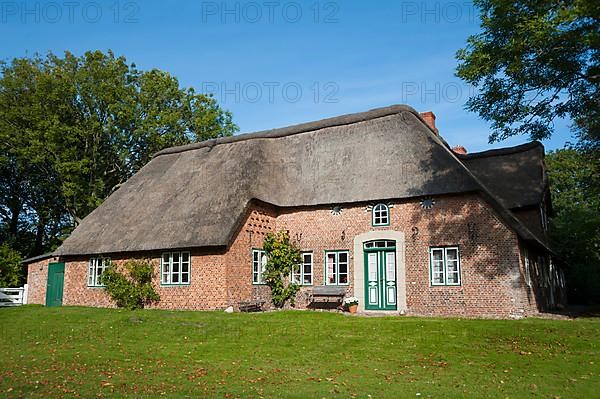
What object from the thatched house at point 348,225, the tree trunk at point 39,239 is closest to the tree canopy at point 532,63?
the thatched house at point 348,225

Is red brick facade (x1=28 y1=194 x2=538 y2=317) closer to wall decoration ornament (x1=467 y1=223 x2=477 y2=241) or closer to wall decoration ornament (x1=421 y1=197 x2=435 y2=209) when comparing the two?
wall decoration ornament (x1=467 y1=223 x2=477 y2=241)

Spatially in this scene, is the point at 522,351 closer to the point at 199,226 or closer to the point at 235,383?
the point at 235,383

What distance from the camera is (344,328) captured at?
1375 cm

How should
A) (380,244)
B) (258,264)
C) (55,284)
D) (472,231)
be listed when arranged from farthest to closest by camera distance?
(55,284)
(258,264)
(380,244)
(472,231)

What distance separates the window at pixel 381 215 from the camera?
1881 centimetres

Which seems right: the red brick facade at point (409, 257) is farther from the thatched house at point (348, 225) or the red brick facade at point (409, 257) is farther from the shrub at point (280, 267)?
the shrub at point (280, 267)

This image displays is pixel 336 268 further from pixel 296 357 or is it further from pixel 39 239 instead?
pixel 39 239

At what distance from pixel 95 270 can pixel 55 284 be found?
8.72 feet

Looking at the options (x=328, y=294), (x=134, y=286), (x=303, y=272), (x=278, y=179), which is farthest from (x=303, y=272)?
(x=134, y=286)

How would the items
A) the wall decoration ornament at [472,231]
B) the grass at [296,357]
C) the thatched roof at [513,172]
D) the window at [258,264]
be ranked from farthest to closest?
the thatched roof at [513,172]
the window at [258,264]
the wall decoration ornament at [472,231]
the grass at [296,357]

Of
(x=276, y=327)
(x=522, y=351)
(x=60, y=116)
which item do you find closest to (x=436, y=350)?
(x=522, y=351)

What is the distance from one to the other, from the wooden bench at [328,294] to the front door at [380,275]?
93cm

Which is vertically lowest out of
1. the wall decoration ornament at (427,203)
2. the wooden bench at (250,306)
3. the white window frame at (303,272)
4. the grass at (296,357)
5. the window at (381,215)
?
the grass at (296,357)

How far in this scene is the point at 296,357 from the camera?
10648mm
